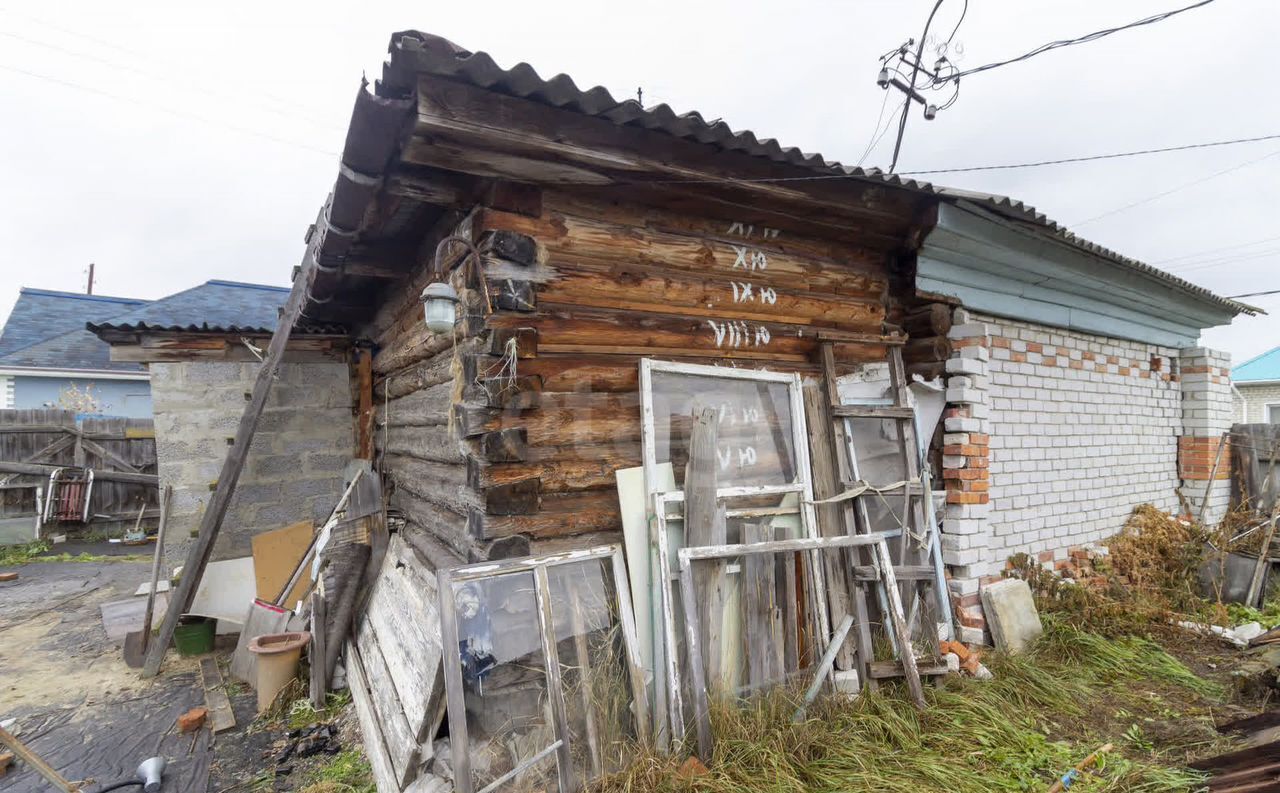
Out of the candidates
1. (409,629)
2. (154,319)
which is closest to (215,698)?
(409,629)

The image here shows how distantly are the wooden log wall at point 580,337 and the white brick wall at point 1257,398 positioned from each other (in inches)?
842

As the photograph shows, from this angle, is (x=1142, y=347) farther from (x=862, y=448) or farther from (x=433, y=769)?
(x=433, y=769)

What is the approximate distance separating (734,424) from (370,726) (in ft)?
9.36

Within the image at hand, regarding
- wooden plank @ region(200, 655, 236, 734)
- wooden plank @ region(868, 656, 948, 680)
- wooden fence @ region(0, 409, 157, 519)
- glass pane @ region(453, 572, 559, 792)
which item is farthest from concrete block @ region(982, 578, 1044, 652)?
wooden fence @ region(0, 409, 157, 519)

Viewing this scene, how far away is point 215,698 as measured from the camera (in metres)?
4.38

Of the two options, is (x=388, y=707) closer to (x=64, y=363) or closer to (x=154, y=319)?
(x=154, y=319)

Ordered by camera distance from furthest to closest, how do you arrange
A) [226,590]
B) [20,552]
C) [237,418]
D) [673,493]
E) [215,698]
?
[20,552], [237,418], [226,590], [215,698], [673,493]

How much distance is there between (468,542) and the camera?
2965 millimetres

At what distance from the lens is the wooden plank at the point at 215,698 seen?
4.00 m

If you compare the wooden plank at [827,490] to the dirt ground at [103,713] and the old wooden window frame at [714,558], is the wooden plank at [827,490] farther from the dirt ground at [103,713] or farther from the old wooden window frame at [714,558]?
the dirt ground at [103,713]

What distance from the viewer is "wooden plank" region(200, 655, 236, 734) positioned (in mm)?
4000

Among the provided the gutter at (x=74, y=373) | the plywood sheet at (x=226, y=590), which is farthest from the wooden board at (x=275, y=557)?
the gutter at (x=74, y=373)

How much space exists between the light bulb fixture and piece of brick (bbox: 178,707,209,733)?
141 inches

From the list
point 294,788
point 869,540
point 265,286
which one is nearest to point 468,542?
point 294,788
